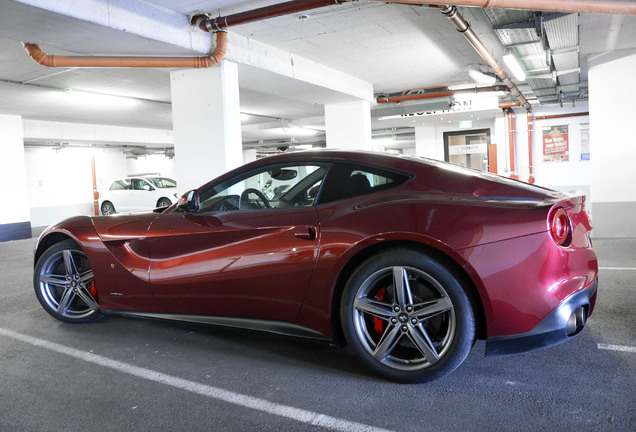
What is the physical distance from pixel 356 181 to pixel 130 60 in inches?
177

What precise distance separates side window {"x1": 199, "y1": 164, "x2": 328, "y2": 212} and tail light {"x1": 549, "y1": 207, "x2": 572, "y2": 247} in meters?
1.28

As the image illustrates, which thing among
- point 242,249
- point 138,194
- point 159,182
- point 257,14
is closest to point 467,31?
point 257,14

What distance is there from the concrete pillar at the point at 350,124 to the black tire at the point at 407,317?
891 cm

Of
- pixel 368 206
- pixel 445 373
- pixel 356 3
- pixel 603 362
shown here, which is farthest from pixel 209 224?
pixel 356 3

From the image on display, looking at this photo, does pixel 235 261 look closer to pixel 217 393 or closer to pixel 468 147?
pixel 217 393

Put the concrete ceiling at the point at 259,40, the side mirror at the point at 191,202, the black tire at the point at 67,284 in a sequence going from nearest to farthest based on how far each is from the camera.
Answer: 1. the side mirror at the point at 191,202
2. the black tire at the point at 67,284
3. the concrete ceiling at the point at 259,40

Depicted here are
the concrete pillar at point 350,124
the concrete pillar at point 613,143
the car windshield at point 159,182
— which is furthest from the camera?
the car windshield at point 159,182

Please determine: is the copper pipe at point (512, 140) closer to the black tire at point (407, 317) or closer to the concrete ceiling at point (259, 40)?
the concrete ceiling at point (259, 40)

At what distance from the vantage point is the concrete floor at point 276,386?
235 cm

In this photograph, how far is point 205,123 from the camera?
7141mm

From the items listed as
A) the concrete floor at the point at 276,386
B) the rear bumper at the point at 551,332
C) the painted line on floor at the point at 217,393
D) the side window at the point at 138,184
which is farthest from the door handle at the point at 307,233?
the side window at the point at 138,184

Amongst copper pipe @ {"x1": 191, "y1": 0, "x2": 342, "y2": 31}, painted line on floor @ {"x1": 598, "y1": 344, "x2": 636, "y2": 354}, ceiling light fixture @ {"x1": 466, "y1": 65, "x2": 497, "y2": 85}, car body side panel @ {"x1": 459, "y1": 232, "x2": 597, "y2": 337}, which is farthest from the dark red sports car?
ceiling light fixture @ {"x1": 466, "y1": 65, "x2": 497, "y2": 85}

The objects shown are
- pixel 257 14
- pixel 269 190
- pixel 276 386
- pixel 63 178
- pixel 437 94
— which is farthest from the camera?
pixel 63 178

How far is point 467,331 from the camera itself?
255cm
